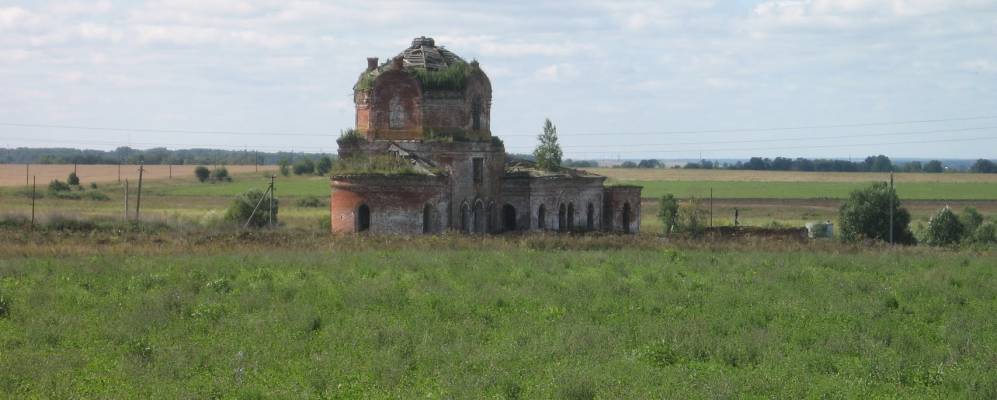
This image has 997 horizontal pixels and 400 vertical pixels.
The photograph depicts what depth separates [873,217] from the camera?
161 ft

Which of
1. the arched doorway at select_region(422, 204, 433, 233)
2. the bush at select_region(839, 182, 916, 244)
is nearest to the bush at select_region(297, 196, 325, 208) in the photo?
the bush at select_region(839, 182, 916, 244)

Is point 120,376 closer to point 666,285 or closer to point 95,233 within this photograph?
point 666,285

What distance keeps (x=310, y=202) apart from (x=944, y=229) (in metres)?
40.0

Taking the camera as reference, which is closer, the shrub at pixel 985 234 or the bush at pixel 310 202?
the shrub at pixel 985 234

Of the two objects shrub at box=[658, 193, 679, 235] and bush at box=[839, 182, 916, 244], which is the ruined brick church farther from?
bush at box=[839, 182, 916, 244]

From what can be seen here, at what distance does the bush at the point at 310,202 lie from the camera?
71938 mm

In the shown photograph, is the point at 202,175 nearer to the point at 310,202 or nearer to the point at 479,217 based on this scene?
the point at 310,202

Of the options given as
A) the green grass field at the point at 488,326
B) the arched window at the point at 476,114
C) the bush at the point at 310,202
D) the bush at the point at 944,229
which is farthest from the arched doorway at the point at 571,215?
the bush at the point at 310,202

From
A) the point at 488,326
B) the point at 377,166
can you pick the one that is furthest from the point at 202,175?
the point at 488,326

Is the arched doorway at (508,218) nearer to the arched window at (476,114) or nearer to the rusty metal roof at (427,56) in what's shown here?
the arched window at (476,114)

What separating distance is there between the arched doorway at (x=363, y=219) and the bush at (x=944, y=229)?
82.6 feet

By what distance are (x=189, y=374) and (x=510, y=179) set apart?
1007 inches

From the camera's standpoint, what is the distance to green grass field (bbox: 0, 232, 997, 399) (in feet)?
44.6

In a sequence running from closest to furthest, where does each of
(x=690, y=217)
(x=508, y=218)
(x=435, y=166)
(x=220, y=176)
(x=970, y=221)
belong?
(x=435, y=166)
(x=508, y=218)
(x=690, y=217)
(x=970, y=221)
(x=220, y=176)
